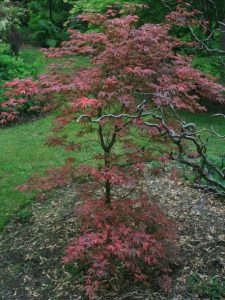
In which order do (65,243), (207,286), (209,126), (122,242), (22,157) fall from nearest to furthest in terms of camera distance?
(122,242) → (207,286) → (65,243) → (22,157) → (209,126)

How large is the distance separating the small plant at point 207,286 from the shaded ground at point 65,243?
0.23ft

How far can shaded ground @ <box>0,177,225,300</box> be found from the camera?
4664 mm

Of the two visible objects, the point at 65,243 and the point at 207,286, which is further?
the point at 65,243

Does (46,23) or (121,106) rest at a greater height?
(121,106)

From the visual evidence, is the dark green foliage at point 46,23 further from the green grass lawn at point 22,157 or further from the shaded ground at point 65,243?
the shaded ground at point 65,243

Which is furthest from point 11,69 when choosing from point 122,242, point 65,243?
point 122,242

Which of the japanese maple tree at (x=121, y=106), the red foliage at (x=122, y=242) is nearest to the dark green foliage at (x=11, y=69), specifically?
the japanese maple tree at (x=121, y=106)

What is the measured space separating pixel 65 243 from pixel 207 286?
5.75ft

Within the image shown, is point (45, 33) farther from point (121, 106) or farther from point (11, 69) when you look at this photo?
point (121, 106)

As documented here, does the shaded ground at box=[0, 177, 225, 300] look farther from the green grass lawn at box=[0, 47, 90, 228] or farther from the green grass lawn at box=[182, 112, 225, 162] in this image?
the green grass lawn at box=[182, 112, 225, 162]

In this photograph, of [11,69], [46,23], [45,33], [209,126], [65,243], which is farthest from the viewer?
[46,23]

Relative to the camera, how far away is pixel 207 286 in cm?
446

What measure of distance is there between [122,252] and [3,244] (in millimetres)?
2020

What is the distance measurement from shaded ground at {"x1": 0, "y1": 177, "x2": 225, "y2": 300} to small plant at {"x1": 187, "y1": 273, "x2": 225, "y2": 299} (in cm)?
7
